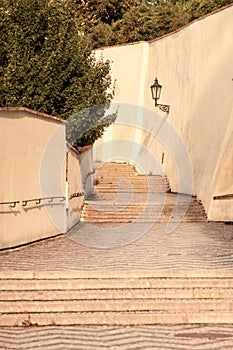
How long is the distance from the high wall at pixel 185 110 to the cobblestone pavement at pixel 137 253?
3.18 m

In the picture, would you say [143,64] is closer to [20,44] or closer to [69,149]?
[20,44]

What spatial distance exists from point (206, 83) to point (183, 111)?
2.77m

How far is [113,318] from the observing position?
6.69m

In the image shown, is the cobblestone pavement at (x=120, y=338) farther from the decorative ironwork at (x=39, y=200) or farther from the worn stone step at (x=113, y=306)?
the decorative ironwork at (x=39, y=200)

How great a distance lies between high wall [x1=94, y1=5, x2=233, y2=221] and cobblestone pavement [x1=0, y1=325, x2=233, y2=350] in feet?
28.6

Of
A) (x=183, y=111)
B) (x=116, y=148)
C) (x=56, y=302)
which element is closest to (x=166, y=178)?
(x=183, y=111)

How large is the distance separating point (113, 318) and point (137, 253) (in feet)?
11.6

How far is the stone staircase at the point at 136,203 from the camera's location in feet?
50.0

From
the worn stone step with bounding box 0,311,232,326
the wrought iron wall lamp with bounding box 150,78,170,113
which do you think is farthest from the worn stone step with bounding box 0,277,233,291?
the wrought iron wall lamp with bounding box 150,78,170,113

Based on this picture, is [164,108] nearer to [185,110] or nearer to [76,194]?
[185,110]

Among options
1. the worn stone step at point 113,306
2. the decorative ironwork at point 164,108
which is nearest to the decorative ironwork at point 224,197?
the worn stone step at point 113,306

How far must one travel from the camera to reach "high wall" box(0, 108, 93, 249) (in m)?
9.68

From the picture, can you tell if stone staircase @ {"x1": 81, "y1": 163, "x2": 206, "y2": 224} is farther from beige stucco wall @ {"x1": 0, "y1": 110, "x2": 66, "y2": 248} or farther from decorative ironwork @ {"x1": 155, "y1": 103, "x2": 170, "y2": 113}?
beige stucco wall @ {"x1": 0, "y1": 110, "x2": 66, "y2": 248}

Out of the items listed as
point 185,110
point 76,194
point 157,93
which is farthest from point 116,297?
point 157,93
